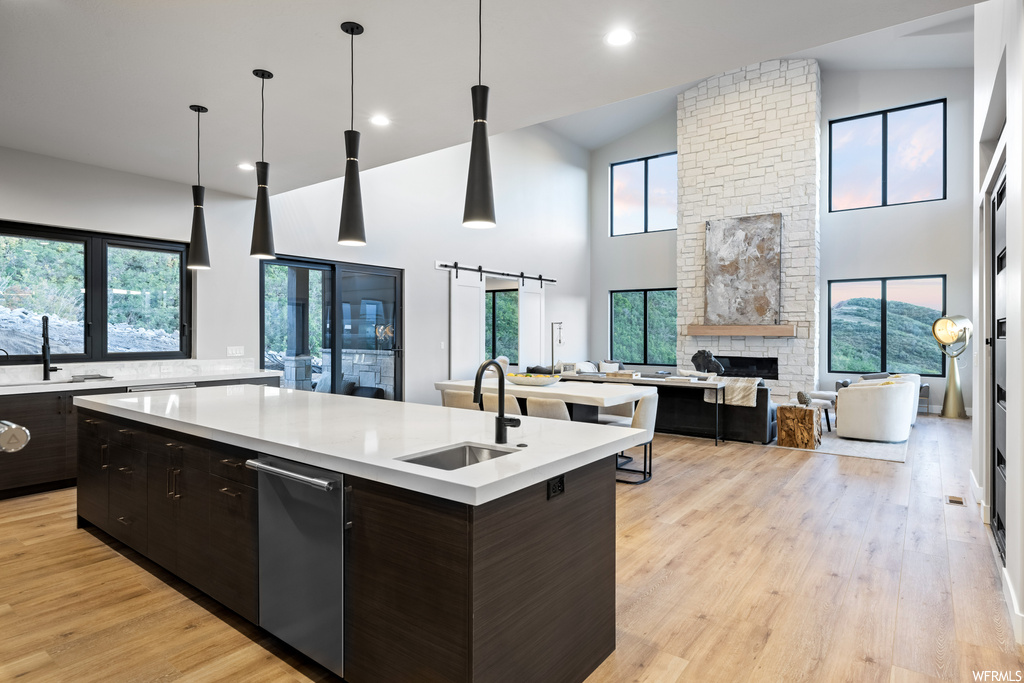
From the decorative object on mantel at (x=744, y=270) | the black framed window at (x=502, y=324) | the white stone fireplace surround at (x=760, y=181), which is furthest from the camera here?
the black framed window at (x=502, y=324)

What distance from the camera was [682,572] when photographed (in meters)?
2.88

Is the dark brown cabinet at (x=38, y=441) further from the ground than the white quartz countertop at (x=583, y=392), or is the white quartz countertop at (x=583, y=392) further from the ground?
the white quartz countertop at (x=583, y=392)

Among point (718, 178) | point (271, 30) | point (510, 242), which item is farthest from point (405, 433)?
point (718, 178)

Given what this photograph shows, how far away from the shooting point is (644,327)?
10.9m

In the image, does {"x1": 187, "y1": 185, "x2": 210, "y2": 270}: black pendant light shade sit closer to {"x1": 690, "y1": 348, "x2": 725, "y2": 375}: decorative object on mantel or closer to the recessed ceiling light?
the recessed ceiling light

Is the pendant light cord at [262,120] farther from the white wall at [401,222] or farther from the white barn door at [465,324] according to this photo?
the white barn door at [465,324]

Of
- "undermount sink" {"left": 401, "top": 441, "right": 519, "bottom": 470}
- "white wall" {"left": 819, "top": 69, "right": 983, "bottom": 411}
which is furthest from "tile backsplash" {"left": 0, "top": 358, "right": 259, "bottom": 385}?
"white wall" {"left": 819, "top": 69, "right": 983, "bottom": 411}

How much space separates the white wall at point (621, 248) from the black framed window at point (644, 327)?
0.51 feet

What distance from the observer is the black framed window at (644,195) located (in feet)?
35.1

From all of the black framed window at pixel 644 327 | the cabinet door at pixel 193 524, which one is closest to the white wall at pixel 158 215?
the cabinet door at pixel 193 524

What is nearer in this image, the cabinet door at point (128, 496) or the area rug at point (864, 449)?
the cabinet door at point (128, 496)

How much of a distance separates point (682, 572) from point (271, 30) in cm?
326

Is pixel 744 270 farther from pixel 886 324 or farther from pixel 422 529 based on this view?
pixel 422 529

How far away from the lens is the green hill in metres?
8.44
